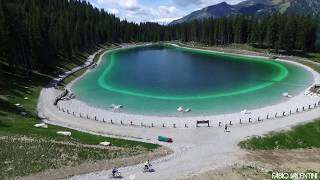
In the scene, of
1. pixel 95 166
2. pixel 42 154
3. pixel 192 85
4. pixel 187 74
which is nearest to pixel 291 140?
pixel 95 166

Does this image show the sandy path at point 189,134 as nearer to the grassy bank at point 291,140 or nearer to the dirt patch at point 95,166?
the dirt patch at point 95,166

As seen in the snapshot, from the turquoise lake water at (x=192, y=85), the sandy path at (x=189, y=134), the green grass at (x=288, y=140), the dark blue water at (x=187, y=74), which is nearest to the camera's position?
the sandy path at (x=189, y=134)

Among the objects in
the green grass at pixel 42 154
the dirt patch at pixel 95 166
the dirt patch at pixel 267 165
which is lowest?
the dirt patch at pixel 267 165

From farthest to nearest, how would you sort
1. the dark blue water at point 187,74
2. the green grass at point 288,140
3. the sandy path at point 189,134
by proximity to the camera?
the dark blue water at point 187,74
the green grass at point 288,140
the sandy path at point 189,134

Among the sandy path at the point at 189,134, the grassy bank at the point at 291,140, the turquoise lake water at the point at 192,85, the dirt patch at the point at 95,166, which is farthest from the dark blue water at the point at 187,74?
the dirt patch at the point at 95,166

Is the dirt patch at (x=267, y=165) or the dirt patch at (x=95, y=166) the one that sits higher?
the dirt patch at (x=95, y=166)

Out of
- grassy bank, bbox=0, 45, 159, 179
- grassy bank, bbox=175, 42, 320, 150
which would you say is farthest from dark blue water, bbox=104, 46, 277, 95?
grassy bank, bbox=0, 45, 159, 179
